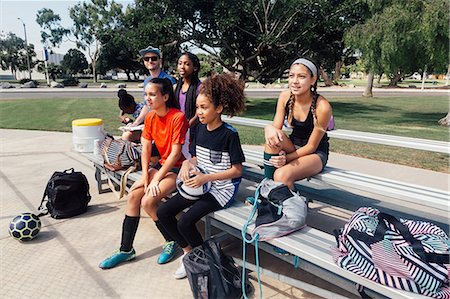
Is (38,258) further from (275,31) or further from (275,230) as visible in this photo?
(275,31)

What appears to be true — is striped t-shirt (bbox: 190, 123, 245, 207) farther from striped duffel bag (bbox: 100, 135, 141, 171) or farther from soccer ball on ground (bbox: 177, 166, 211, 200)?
striped duffel bag (bbox: 100, 135, 141, 171)

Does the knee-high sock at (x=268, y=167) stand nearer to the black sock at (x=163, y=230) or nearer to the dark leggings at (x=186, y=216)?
the dark leggings at (x=186, y=216)

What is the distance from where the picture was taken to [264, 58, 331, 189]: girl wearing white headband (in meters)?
2.95

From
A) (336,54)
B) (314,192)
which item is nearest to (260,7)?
(336,54)

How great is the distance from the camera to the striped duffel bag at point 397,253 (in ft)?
6.02

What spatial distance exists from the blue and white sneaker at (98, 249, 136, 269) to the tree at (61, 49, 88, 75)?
6664cm

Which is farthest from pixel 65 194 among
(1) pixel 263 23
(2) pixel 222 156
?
(1) pixel 263 23

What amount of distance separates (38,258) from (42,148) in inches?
192

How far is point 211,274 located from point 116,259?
105cm

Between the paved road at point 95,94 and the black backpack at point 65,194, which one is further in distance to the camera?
the paved road at point 95,94

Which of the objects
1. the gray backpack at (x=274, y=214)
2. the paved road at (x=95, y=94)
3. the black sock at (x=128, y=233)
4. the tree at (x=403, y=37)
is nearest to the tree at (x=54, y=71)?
the paved road at (x=95, y=94)

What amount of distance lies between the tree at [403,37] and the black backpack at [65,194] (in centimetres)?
1055

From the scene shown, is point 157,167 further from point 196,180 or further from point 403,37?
point 403,37

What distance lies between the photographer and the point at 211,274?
8.07 ft
